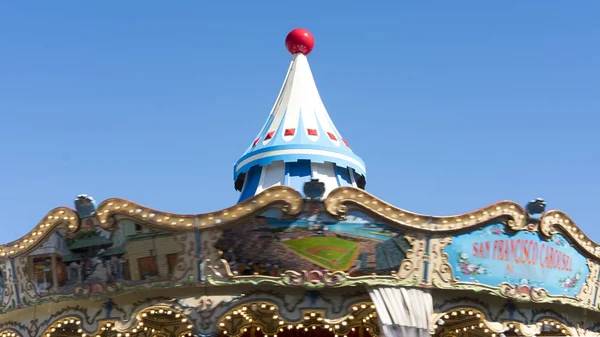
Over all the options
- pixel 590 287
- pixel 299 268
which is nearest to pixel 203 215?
pixel 299 268

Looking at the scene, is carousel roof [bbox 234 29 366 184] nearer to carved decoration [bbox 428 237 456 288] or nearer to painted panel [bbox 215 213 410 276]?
painted panel [bbox 215 213 410 276]

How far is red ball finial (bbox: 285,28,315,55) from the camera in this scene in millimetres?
17312

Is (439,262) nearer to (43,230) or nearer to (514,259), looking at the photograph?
(514,259)

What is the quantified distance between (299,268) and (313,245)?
1.23 feet

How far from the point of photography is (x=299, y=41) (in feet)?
56.7

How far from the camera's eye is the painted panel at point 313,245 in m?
11.5

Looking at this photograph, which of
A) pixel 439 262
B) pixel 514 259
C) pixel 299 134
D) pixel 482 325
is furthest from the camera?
pixel 299 134

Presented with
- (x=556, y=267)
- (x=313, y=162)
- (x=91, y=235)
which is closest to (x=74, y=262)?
(x=91, y=235)

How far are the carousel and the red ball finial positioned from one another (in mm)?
5923

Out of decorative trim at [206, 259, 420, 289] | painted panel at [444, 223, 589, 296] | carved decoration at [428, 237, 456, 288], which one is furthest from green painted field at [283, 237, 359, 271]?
painted panel at [444, 223, 589, 296]

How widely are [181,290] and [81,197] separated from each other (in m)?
A: 1.87

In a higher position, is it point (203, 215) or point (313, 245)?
point (203, 215)

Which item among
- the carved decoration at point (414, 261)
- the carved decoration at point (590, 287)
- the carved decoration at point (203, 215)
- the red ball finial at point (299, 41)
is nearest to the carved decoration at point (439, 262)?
the carved decoration at point (414, 261)

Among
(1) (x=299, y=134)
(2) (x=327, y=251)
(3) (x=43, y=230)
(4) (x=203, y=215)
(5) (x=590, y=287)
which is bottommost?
(5) (x=590, y=287)
